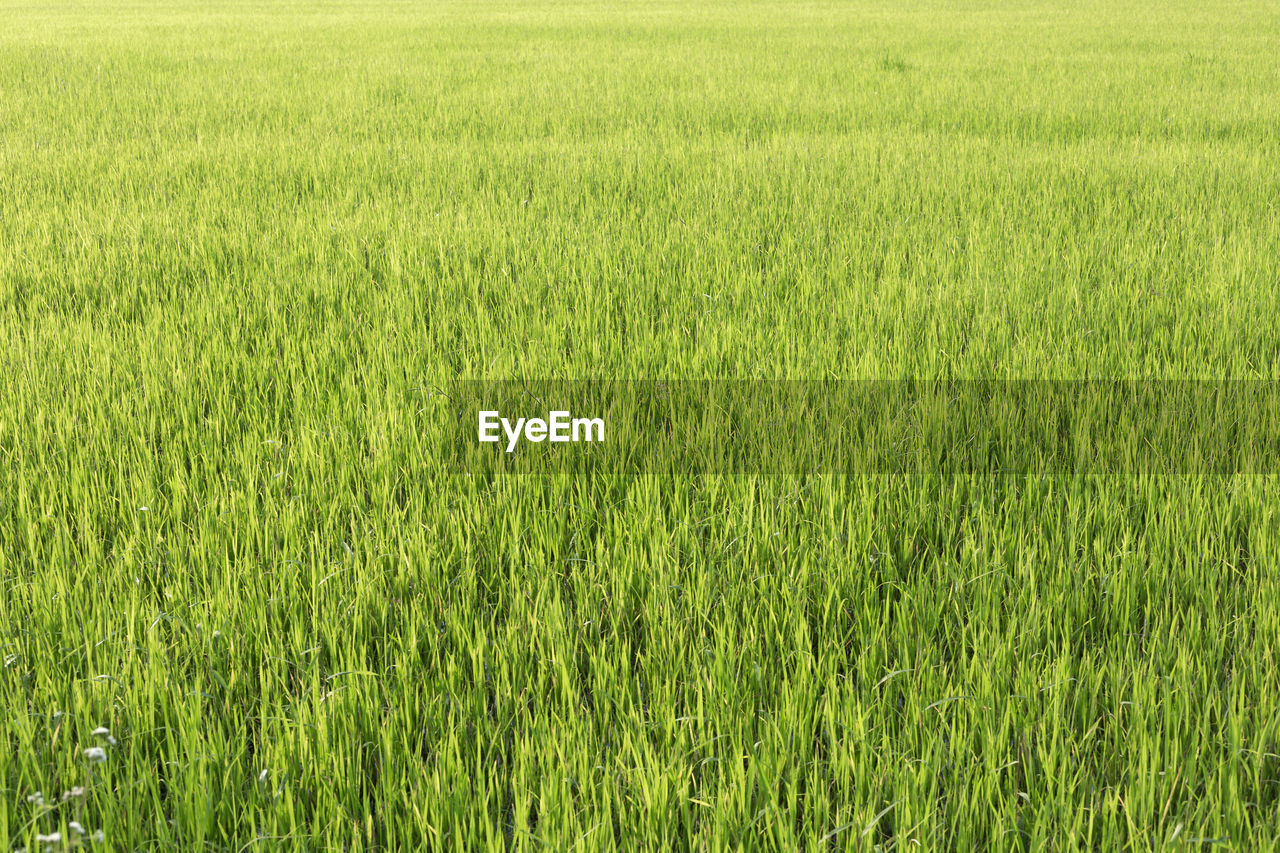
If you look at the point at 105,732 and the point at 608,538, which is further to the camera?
the point at 608,538

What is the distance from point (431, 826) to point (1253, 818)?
3.97ft

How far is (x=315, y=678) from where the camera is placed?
148cm

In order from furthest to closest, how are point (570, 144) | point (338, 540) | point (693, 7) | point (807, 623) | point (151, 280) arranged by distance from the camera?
point (693, 7) → point (570, 144) → point (151, 280) → point (338, 540) → point (807, 623)

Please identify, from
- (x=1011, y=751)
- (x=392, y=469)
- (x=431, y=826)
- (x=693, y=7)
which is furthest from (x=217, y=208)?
(x=693, y=7)

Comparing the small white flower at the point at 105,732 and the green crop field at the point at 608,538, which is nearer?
the small white flower at the point at 105,732

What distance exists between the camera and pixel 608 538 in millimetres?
1969

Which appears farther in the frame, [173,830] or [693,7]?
[693,7]

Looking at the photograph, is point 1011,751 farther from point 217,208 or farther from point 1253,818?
point 217,208

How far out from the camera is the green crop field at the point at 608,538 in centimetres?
132

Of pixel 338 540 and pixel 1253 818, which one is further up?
pixel 338 540

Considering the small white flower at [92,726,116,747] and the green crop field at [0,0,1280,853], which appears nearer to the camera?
the small white flower at [92,726,116,747]

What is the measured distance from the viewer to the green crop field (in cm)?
132

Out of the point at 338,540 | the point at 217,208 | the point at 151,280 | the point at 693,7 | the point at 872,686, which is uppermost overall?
the point at 693,7

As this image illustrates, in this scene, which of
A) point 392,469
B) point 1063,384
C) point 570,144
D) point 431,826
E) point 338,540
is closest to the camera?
point 431,826
